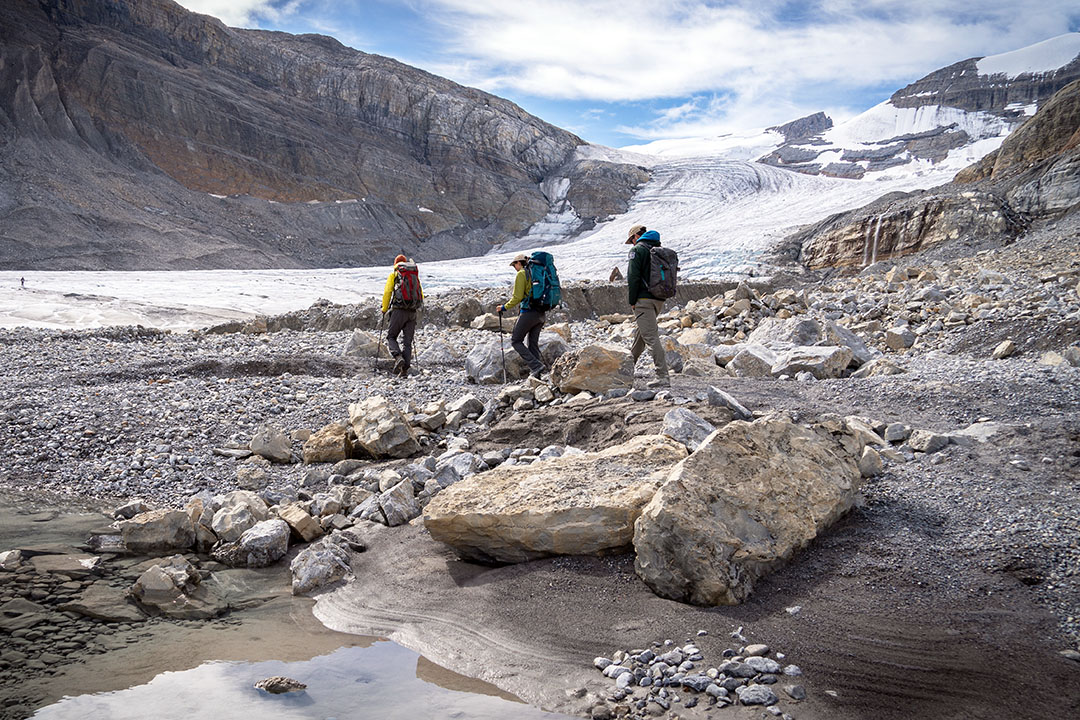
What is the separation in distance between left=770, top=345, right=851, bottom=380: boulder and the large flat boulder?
3.77 metres

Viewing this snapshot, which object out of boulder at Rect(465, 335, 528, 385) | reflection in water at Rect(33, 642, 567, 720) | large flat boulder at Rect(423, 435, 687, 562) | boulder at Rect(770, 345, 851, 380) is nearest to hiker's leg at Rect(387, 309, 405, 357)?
boulder at Rect(465, 335, 528, 385)

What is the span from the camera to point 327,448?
6.91 meters

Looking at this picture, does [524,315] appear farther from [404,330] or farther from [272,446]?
[272,446]

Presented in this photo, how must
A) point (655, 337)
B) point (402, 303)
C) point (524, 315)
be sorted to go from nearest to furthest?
1. point (655, 337)
2. point (524, 315)
3. point (402, 303)

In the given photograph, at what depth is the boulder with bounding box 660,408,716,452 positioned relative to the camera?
16.6 ft

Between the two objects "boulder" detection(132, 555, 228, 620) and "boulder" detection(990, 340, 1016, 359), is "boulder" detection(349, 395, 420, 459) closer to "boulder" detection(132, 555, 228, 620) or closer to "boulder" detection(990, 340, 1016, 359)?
"boulder" detection(132, 555, 228, 620)

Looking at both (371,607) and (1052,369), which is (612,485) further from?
(1052,369)

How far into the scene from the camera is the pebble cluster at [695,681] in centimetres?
285

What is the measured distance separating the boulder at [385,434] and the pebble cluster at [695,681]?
399cm

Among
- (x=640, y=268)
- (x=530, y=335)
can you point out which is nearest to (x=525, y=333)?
(x=530, y=335)

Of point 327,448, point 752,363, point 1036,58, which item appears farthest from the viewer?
point 1036,58

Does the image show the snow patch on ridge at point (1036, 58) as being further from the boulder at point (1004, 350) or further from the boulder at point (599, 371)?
the boulder at point (599, 371)

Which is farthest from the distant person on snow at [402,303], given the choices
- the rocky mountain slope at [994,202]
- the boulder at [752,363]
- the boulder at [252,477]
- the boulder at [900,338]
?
the rocky mountain slope at [994,202]

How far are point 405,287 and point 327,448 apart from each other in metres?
3.69
